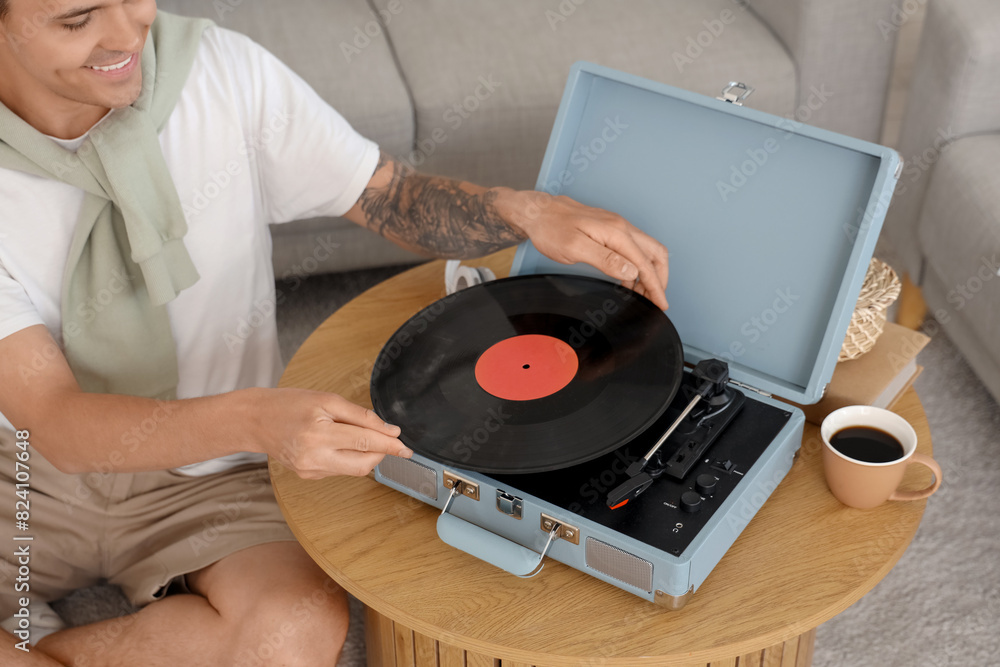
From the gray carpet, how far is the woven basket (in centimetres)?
54

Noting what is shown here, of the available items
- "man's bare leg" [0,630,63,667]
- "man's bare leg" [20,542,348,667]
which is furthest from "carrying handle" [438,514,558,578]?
"man's bare leg" [0,630,63,667]

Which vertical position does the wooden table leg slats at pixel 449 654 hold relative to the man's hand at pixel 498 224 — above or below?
below

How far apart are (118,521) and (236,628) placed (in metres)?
0.28

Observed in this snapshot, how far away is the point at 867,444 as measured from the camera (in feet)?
3.69

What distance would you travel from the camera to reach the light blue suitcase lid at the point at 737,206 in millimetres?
1132

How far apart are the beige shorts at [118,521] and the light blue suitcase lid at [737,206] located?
0.53m

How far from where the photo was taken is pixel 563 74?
210cm

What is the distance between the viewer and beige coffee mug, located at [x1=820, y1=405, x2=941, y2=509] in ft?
3.50

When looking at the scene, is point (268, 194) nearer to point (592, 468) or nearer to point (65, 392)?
point (65, 392)

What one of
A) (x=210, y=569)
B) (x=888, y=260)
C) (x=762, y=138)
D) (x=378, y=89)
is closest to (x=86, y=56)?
(x=210, y=569)
